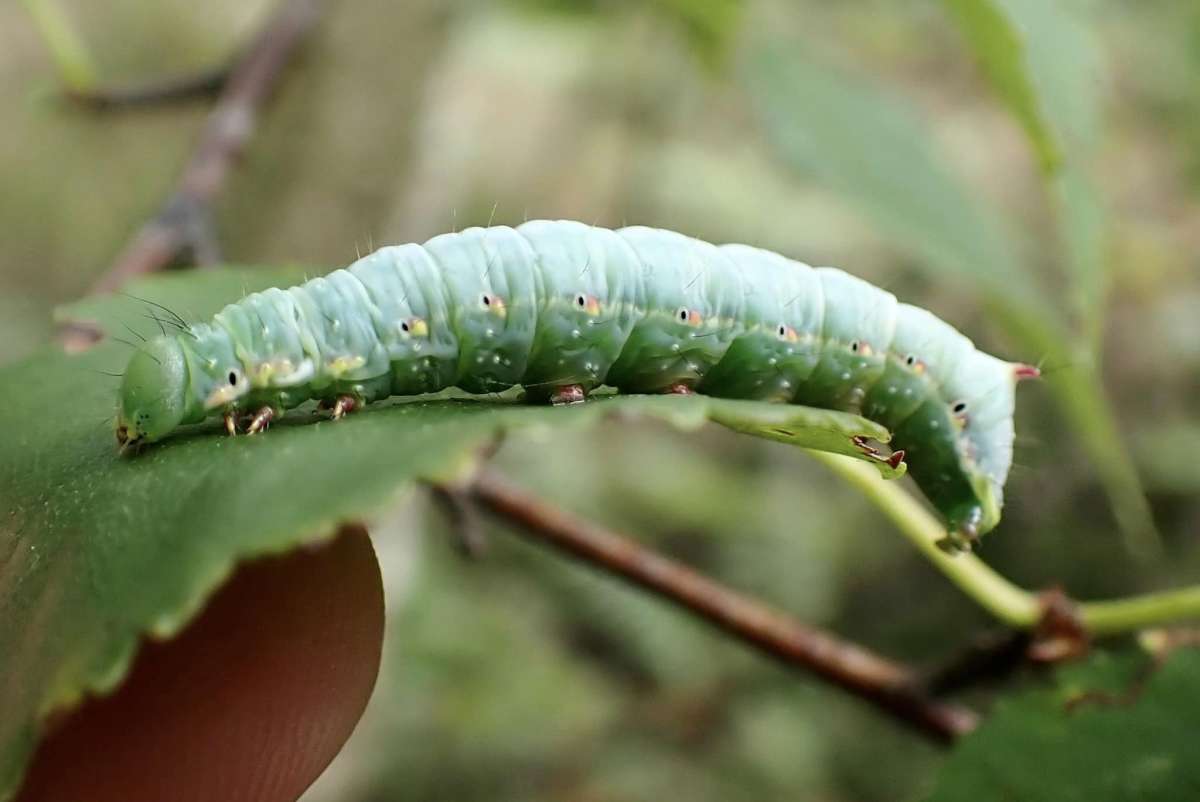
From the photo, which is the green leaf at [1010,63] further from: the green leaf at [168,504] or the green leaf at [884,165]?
the green leaf at [168,504]

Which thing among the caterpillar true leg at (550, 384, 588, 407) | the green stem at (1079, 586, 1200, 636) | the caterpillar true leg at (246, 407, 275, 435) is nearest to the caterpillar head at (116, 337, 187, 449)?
the caterpillar true leg at (246, 407, 275, 435)

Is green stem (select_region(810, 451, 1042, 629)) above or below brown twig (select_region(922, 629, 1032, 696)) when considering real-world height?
above

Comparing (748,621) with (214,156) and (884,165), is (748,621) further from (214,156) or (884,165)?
(214,156)

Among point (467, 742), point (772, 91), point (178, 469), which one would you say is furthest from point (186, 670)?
point (467, 742)

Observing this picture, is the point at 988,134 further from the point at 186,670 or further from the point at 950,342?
the point at 186,670

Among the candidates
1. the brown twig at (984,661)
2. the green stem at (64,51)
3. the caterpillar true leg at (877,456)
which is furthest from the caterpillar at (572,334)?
the green stem at (64,51)

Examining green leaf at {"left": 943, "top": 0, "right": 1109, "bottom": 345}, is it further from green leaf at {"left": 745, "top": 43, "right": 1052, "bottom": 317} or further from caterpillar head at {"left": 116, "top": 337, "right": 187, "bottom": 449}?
caterpillar head at {"left": 116, "top": 337, "right": 187, "bottom": 449}
